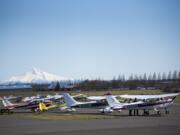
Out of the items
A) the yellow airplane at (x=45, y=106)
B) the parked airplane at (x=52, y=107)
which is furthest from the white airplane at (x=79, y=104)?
the yellow airplane at (x=45, y=106)

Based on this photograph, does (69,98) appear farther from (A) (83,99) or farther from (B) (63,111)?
(A) (83,99)

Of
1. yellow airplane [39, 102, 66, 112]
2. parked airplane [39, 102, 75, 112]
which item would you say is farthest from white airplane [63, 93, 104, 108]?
yellow airplane [39, 102, 66, 112]

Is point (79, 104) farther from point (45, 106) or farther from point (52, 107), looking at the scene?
point (45, 106)

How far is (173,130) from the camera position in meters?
24.2

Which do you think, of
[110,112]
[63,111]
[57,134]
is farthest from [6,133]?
[63,111]

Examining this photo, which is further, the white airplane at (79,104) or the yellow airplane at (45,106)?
the yellow airplane at (45,106)

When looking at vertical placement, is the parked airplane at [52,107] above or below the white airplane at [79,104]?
below

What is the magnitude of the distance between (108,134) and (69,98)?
27.6 metres

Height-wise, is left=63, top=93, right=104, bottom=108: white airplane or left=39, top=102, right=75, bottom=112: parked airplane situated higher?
left=63, top=93, right=104, bottom=108: white airplane

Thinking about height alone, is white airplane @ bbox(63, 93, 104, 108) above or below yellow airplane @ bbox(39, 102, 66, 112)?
above

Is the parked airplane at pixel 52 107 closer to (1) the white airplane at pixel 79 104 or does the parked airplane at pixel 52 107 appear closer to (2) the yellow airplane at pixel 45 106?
(2) the yellow airplane at pixel 45 106

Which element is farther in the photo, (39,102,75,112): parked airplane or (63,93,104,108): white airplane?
(39,102,75,112): parked airplane

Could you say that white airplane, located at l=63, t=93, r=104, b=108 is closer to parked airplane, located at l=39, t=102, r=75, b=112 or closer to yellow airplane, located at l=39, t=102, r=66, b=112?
parked airplane, located at l=39, t=102, r=75, b=112

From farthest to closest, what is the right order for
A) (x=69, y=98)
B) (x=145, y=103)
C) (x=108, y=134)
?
(x=69, y=98), (x=145, y=103), (x=108, y=134)
